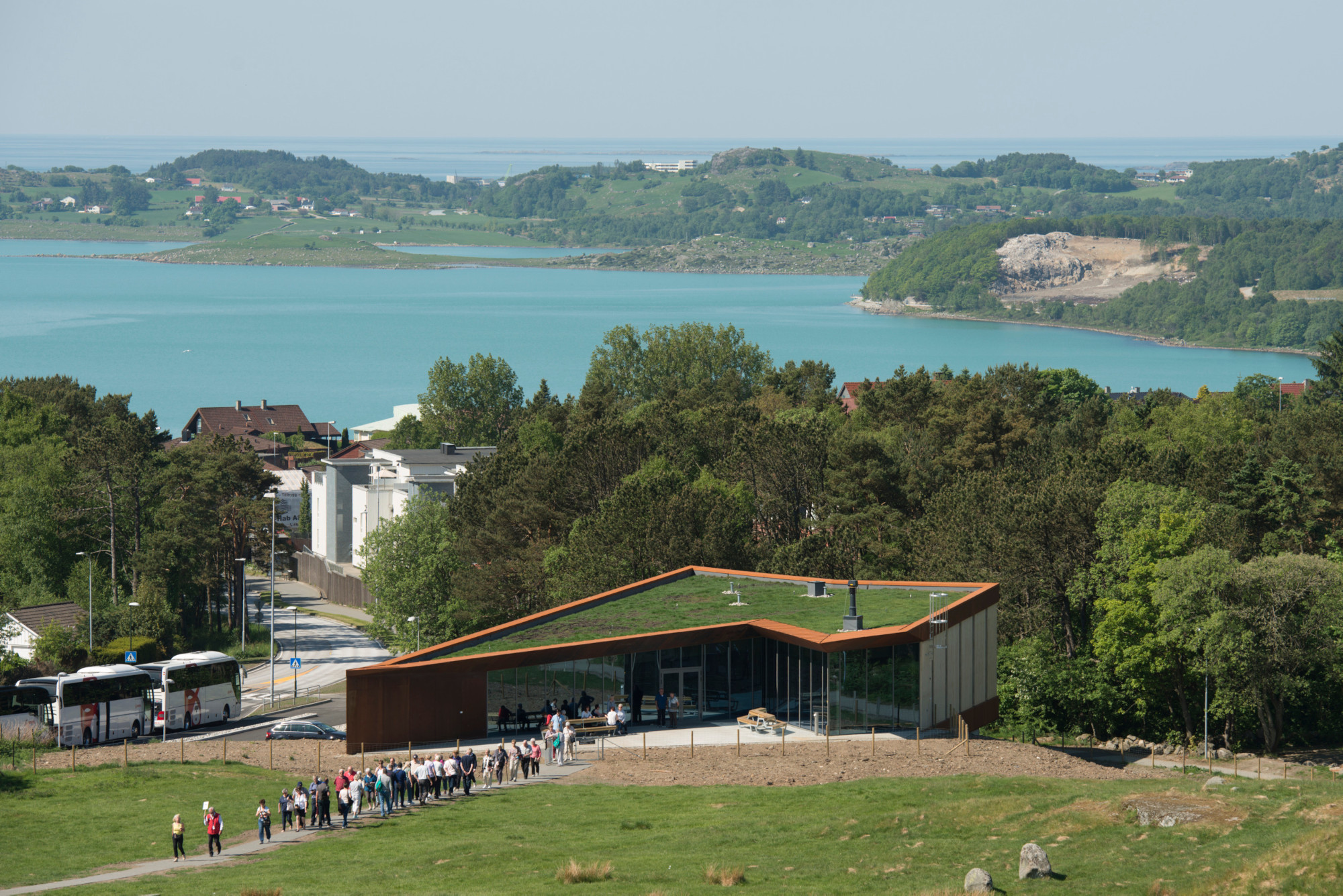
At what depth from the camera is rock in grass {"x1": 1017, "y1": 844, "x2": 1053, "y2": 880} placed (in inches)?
906

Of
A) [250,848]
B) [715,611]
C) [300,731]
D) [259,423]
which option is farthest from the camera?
[259,423]

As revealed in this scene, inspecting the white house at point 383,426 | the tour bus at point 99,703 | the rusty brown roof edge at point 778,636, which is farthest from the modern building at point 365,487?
the rusty brown roof edge at point 778,636

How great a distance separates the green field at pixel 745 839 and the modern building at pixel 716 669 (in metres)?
5.81

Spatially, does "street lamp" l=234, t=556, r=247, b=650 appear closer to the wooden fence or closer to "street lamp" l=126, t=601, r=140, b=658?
"street lamp" l=126, t=601, r=140, b=658

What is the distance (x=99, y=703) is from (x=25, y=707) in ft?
7.33

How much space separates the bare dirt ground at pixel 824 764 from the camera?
33438mm

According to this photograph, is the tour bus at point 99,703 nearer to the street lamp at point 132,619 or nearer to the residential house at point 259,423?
the street lamp at point 132,619

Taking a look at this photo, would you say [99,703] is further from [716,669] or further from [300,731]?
[716,669]

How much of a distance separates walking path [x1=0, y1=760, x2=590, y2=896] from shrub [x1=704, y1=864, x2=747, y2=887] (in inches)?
363

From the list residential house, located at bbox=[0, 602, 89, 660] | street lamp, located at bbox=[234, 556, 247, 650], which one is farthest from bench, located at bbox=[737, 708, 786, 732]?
street lamp, located at bbox=[234, 556, 247, 650]

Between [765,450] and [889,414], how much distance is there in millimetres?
22955

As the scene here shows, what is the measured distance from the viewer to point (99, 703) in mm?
46000

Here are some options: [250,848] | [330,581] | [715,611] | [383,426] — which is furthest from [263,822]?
[383,426]

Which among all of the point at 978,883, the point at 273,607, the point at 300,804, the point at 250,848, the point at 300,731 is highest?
the point at 978,883
